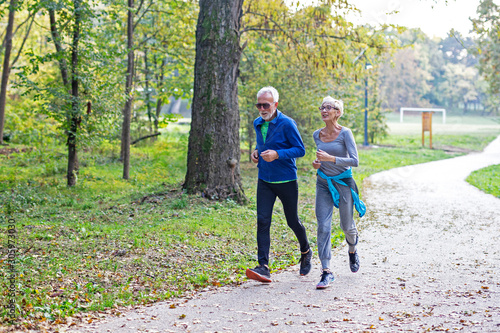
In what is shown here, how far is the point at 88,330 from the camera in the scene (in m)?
4.49

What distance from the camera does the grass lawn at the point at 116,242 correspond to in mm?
5363

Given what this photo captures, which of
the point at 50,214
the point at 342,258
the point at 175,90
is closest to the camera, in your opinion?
the point at 342,258

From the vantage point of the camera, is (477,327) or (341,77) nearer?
(477,327)

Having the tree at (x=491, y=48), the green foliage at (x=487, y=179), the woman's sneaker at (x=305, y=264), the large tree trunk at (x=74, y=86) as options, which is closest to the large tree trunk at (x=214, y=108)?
the large tree trunk at (x=74, y=86)

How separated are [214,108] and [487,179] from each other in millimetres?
10830

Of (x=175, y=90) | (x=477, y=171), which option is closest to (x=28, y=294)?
(x=175, y=90)

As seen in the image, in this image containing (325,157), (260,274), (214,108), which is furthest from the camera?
(214,108)

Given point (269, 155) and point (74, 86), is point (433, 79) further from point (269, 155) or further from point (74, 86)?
point (269, 155)

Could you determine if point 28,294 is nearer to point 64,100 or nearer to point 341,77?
point 64,100

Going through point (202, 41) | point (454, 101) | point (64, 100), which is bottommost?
point (64, 100)

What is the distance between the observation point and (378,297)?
5.34 metres

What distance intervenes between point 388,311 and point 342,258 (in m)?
2.29

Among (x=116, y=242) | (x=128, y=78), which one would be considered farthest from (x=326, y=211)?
(x=128, y=78)

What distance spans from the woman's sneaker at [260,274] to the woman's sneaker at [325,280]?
0.59 meters
